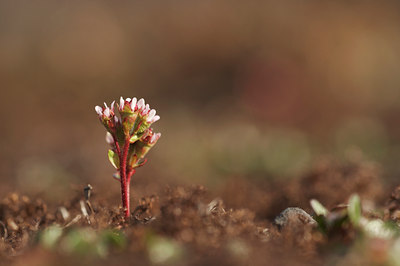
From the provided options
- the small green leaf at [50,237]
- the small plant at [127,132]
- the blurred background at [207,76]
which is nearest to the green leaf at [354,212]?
the small plant at [127,132]

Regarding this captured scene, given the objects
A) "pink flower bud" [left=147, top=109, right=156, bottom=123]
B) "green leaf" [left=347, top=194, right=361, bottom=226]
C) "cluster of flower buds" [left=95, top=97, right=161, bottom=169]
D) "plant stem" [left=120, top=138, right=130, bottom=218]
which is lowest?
"green leaf" [left=347, top=194, right=361, bottom=226]

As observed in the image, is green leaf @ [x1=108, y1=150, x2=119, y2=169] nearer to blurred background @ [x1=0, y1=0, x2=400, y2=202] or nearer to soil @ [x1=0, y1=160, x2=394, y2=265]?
soil @ [x1=0, y1=160, x2=394, y2=265]

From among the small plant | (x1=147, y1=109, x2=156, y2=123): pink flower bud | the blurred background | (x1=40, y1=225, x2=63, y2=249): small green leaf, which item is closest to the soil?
(x1=40, y1=225, x2=63, y2=249): small green leaf

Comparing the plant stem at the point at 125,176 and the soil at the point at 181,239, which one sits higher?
the plant stem at the point at 125,176

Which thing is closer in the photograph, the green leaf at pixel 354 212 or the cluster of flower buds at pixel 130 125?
the green leaf at pixel 354 212

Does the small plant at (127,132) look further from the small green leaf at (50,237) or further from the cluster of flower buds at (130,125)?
the small green leaf at (50,237)

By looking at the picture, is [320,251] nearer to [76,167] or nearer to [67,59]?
[76,167]

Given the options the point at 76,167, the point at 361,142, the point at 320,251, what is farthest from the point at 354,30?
the point at 320,251
